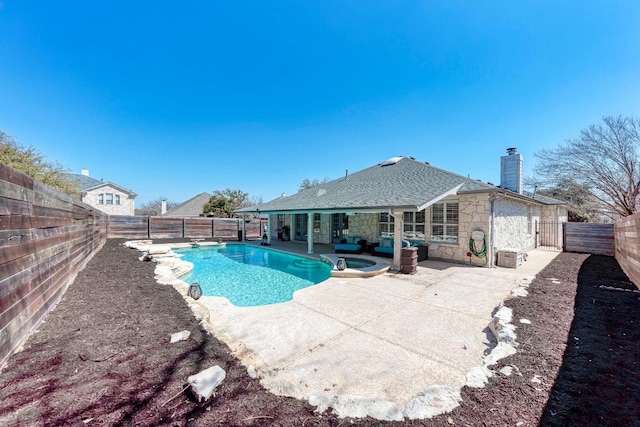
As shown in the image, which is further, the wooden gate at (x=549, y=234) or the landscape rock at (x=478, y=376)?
the wooden gate at (x=549, y=234)

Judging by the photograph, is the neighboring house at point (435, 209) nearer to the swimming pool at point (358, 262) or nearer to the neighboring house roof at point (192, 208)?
the swimming pool at point (358, 262)

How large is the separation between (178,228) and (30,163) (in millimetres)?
9166

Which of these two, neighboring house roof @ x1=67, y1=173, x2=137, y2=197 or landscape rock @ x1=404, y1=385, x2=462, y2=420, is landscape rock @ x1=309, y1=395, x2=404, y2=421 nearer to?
landscape rock @ x1=404, y1=385, x2=462, y2=420

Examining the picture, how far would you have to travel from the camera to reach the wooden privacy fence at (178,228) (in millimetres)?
18891

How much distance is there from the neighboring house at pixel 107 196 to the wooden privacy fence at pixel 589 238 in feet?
139

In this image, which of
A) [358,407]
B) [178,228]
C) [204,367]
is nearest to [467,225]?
[358,407]

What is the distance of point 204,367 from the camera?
292 cm

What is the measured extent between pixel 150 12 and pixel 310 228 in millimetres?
10462

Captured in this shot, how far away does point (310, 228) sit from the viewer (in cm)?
1334

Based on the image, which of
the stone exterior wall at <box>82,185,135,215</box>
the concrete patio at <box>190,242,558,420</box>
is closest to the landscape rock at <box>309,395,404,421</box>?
the concrete patio at <box>190,242,558,420</box>

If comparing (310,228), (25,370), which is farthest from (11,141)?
(25,370)

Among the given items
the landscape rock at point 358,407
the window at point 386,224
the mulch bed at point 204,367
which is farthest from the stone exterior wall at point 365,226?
the landscape rock at point 358,407

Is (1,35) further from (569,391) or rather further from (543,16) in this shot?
(543,16)

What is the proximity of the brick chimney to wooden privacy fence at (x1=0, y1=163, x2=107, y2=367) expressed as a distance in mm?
16025
